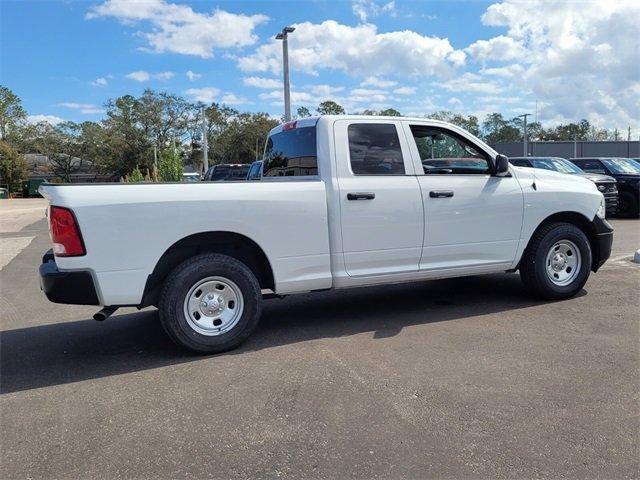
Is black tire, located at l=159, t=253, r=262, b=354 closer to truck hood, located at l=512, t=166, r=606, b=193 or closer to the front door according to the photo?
the front door

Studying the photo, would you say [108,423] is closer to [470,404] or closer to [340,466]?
[340,466]

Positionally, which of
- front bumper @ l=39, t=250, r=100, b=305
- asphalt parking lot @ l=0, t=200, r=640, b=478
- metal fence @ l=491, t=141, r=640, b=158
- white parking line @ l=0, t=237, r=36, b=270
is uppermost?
metal fence @ l=491, t=141, r=640, b=158

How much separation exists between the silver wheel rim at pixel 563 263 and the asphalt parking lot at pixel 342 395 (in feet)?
0.98

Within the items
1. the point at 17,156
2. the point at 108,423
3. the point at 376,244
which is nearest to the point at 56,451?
the point at 108,423

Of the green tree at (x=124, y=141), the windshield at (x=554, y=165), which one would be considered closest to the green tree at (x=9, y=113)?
the green tree at (x=124, y=141)

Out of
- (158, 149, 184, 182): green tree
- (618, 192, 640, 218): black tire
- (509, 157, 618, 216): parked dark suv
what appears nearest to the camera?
(509, 157, 618, 216): parked dark suv

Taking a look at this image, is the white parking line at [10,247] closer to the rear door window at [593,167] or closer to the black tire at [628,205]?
the rear door window at [593,167]

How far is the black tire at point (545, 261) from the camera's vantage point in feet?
19.6

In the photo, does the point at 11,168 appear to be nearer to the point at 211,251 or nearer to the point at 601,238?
the point at 211,251

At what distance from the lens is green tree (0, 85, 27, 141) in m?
59.5

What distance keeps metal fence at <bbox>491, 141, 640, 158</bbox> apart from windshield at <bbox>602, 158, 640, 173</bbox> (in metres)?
48.9

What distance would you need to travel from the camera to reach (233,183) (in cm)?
467

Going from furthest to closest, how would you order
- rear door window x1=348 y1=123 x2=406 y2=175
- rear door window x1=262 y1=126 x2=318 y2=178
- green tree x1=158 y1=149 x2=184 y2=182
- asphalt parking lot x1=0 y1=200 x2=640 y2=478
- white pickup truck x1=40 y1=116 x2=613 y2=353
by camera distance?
green tree x1=158 y1=149 x2=184 y2=182 → rear door window x1=262 y1=126 x2=318 y2=178 → rear door window x1=348 y1=123 x2=406 y2=175 → white pickup truck x1=40 y1=116 x2=613 y2=353 → asphalt parking lot x1=0 y1=200 x2=640 y2=478

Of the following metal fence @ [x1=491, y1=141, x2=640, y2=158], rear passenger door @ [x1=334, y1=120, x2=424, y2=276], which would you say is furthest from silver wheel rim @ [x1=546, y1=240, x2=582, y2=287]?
metal fence @ [x1=491, y1=141, x2=640, y2=158]
